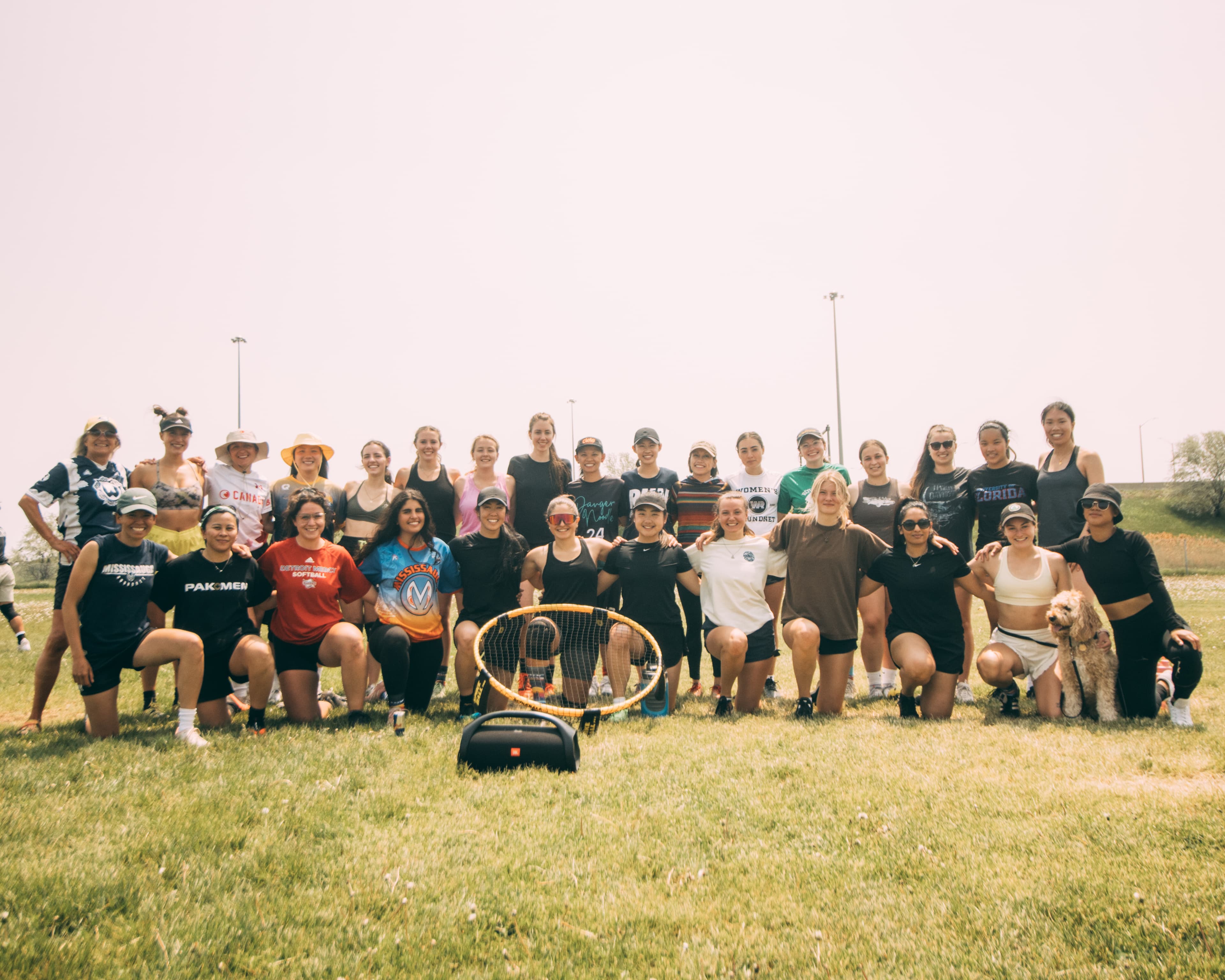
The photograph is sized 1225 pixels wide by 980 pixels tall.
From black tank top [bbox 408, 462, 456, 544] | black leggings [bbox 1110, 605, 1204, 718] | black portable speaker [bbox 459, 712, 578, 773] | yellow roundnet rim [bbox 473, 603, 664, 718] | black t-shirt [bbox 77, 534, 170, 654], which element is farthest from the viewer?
black tank top [bbox 408, 462, 456, 544]

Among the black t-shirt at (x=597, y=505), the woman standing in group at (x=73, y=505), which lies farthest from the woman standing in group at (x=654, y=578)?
the woman standing in group at (x=73, y=505)

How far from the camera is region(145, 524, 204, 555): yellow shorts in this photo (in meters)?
7.00

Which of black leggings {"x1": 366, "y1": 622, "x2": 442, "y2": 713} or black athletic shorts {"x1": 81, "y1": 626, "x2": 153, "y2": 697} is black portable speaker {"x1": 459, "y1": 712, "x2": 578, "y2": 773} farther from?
black athletic shorts {"x1": 81, "y1": 626, "x2": 153, "y2": 697}

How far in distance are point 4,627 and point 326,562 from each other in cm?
1364

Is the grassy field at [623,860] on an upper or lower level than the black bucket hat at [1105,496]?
lower

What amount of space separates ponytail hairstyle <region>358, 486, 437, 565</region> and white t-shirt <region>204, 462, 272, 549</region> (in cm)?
108

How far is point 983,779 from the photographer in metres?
4.57

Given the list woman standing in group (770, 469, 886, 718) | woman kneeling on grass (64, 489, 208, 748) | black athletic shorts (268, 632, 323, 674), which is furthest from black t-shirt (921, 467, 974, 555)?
woman kneeling on grass (64, 489, 208, 748)

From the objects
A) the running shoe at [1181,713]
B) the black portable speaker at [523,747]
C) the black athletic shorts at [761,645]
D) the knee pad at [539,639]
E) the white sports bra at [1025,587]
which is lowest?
the running shoe at [1181,713]

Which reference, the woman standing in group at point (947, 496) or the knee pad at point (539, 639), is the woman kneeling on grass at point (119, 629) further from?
the woman standing in group at point (947, 496)

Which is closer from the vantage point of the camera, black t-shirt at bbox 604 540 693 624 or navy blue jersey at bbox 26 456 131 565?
navy blue jersey at bbox 26 456 131 565

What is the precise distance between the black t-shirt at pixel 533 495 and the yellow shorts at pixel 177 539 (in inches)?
128

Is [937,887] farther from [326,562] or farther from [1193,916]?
[326,562]

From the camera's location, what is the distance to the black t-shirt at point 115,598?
5750 mm
